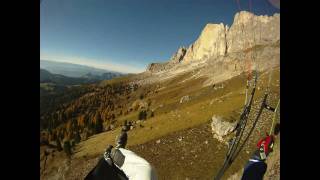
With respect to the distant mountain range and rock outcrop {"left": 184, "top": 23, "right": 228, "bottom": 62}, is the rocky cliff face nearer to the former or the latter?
rock outcrop {"left": 184, "top": 23, "right": 228, "bottom": 62}

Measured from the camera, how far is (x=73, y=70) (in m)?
6.99

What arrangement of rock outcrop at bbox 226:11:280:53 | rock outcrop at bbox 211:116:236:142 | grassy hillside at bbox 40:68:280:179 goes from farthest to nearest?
rock outcrop at bbox 226:11:280:53 < rock outcrop at bbox 211:116:236:142 < grassy hillside at bbox 40:68:280:179

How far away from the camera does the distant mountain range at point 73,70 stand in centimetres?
670

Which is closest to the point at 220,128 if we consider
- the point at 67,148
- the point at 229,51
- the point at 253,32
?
the point at 229,51

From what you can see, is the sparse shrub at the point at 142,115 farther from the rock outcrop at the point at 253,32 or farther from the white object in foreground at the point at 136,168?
the rock outcrop at the point at 253,32

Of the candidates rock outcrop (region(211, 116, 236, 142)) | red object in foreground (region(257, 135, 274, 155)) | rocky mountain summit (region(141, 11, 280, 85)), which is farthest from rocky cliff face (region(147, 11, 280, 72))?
red object in foreground (region(257, 135, 274, 155))

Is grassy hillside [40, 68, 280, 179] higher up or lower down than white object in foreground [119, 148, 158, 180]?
higher up

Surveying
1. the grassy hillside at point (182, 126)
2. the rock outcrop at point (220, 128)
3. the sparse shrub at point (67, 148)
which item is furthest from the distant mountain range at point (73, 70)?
the rock outcrop at point (220, 128)

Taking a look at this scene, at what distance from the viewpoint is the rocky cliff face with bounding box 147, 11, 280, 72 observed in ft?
23.1

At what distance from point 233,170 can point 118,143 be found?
1887 mm

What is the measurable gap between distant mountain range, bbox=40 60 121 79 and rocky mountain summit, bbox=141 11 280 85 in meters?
0.70

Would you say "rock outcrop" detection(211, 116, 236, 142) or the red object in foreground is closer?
"rock outcrop" detection(211, 116, 236, 142)
